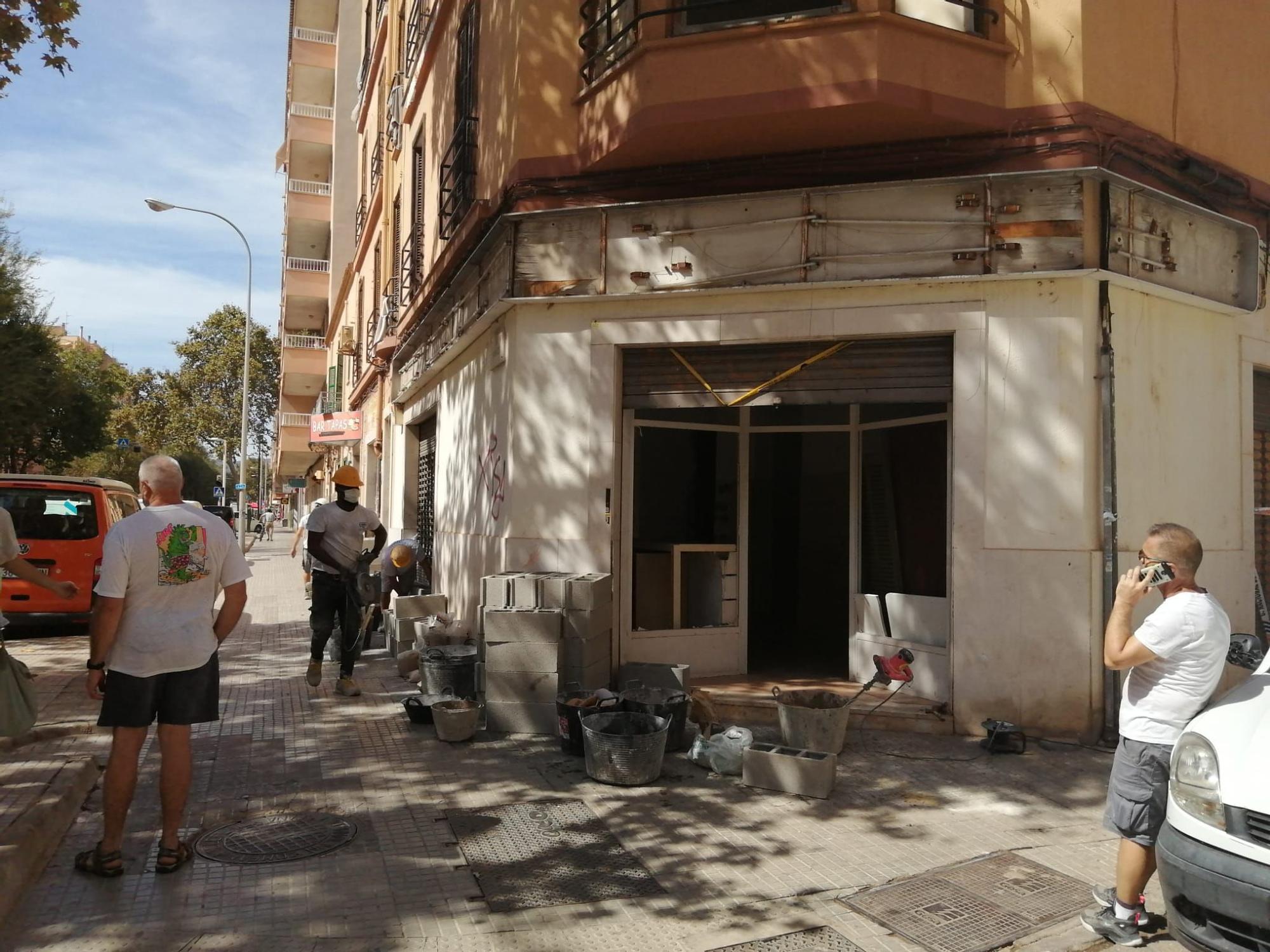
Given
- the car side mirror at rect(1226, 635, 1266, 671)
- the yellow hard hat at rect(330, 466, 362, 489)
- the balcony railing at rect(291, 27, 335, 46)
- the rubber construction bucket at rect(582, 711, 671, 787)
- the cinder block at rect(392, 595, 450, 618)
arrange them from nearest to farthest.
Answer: the car side mirror at rect(1226, 635, 1266, 671) < the rubber construction bucket at rect(582, 711, 671, 787) < the yellow hard hat at rect(330, 466, 362, 489) < the cinder block at rect(392, 595, 450, 618) < the balcony railing at rect(291, 27, 335, 46)

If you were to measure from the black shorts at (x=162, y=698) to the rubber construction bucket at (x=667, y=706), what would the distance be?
104 inches

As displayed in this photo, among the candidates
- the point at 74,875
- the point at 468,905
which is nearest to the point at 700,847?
the point at 468,905

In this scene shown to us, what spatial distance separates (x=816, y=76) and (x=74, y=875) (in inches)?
261

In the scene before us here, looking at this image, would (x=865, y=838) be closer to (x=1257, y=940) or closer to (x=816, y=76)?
(x=1257, y=940)

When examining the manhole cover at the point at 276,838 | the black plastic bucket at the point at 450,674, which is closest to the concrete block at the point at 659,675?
the black plastic bucket at the point at 450,674

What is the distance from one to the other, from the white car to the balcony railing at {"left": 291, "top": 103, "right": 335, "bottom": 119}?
3383cm

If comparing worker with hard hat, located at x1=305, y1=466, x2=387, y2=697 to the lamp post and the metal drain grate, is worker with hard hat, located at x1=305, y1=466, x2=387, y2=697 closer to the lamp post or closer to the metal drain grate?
the metal drain grate

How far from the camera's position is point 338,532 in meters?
8.20

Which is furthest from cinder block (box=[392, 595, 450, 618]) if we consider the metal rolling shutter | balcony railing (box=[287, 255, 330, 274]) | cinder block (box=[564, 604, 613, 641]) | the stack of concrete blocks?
balcony railing (box=[287, 255, 330, 274])

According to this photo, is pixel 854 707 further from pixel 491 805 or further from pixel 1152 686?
pixel 1152 686

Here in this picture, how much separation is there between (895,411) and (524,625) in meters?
3.74

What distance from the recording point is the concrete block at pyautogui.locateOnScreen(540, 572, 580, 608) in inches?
278

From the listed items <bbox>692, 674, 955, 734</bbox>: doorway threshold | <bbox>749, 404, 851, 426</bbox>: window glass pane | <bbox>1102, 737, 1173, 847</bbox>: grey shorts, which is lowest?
<bbox>692, 674, 955, 734</bbox>: doorway threshold

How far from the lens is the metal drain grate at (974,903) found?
151 inches
